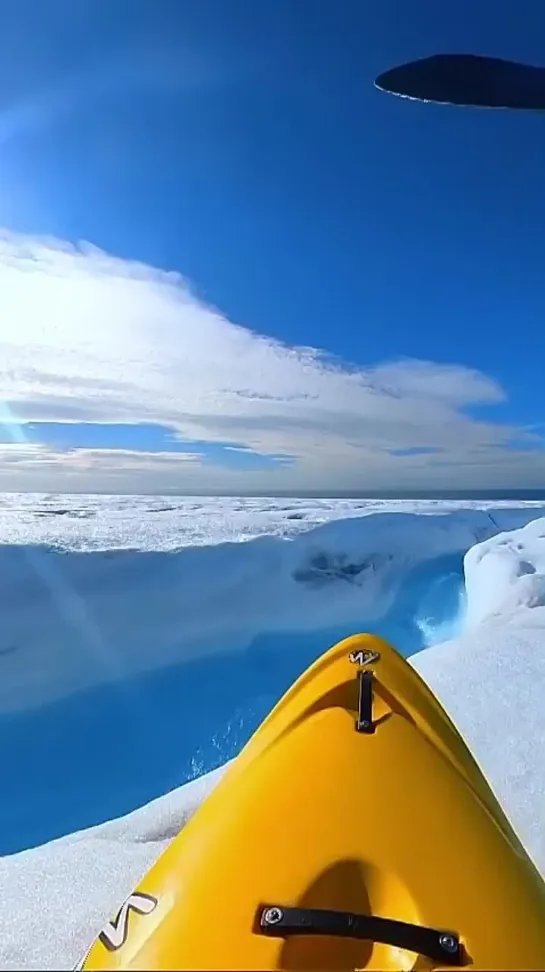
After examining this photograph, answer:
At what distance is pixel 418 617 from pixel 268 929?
7.97 m

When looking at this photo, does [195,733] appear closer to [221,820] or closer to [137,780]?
[137,780]

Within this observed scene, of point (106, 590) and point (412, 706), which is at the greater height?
point (412, 706)

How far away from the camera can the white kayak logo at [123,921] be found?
2.18ft

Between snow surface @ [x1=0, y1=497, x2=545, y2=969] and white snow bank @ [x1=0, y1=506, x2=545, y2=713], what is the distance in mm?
23

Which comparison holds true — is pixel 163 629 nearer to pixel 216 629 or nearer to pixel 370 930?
pixel 216 629

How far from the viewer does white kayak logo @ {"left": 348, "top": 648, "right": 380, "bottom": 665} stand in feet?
4.29

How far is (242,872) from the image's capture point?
72 centimetres

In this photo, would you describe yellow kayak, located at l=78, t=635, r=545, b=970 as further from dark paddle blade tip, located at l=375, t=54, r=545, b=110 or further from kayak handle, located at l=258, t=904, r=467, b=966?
dark paddle blade tip, located at l=375, t=54, r=545, b=110


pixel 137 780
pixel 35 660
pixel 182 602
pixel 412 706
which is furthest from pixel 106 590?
pixel 412 706

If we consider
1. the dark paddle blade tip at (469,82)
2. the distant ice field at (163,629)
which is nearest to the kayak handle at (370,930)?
the dark paddle blade tip at (469,82)

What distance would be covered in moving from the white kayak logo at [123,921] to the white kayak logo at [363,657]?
2.26 feet

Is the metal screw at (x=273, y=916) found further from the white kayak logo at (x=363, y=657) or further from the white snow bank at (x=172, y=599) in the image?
the white snow bank at (x=172, y=599)

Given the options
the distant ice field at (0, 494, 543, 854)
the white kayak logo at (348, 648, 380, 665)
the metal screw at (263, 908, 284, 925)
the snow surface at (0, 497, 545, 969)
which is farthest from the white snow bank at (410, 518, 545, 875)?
the distant ice field at (0, 494, 543, 854)

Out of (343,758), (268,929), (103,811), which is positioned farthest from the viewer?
(103,811)
